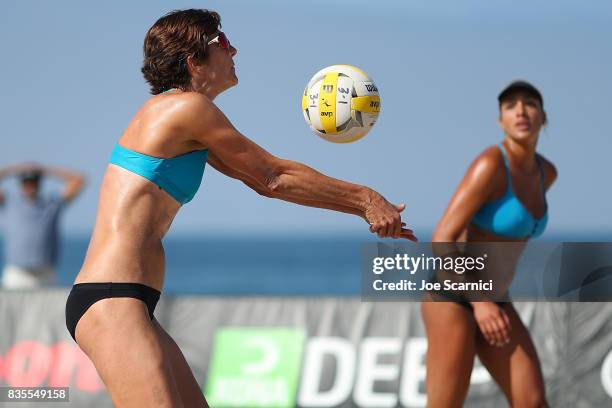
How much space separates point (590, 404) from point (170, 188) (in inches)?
189

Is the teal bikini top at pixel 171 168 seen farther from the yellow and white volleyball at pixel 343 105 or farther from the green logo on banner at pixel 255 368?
the green logo on banner at pixel 255 368

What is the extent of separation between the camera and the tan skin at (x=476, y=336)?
18.6 feet

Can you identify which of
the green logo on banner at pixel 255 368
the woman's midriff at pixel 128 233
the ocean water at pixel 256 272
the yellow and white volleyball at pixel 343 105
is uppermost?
the ocean water at pixel 256 272

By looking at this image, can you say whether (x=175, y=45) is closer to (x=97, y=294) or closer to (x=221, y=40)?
(x=221, y=40)

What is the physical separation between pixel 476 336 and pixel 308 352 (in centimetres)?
263

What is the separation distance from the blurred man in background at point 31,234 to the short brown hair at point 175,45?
7.16 m

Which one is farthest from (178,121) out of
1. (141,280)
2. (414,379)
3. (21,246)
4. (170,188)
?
(21,246)

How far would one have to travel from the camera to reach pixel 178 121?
3984mm

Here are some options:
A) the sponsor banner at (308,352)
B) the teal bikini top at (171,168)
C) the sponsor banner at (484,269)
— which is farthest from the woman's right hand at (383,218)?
the sponsor banner at (308,352)

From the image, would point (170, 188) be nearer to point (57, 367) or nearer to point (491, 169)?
point (491, 169)

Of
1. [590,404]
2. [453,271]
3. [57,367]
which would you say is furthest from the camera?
[57,367]

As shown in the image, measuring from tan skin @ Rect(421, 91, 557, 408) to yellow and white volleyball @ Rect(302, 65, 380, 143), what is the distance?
99cm

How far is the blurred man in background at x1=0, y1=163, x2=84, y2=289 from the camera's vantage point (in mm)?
11078

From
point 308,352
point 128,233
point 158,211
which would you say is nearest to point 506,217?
point 158,211
